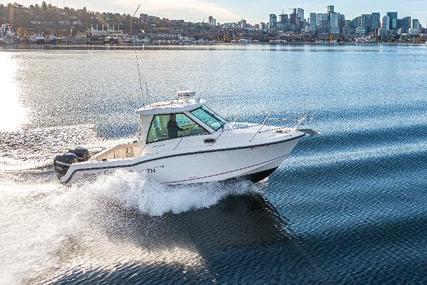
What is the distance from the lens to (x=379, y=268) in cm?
1352

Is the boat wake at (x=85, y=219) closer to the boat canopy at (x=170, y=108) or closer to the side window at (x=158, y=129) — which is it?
the side window at (x=158, y=129)

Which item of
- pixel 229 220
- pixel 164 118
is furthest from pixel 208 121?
pixel 229 220

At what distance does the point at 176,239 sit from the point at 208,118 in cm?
485

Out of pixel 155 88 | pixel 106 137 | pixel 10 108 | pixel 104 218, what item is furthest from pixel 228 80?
pixel 104 218

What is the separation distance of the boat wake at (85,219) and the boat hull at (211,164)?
284 millimetres

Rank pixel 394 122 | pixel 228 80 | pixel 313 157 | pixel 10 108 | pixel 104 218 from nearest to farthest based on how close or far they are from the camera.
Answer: pixel 104 218
pixel 313 157
pixel 394 122
pixel 10 108
pixel 228 80

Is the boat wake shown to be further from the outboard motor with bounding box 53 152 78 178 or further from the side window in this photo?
the side window

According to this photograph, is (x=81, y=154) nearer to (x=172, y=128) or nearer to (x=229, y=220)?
(x=172, y=128)

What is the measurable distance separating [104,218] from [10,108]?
26435 millimetres

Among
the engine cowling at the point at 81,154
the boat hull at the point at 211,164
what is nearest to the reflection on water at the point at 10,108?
the engine cowling at the point at 81,154

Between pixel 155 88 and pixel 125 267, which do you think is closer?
pixel 125 267

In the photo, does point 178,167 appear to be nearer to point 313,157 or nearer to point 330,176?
point 330,176

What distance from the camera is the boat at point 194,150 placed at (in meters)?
17.7

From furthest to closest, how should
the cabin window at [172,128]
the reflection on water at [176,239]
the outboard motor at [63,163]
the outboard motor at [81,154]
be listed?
the outboard motor at [81,154] < the outboard motor at [63,163] < the cabin window at [172,128] < the reflection on water at [176,239]
